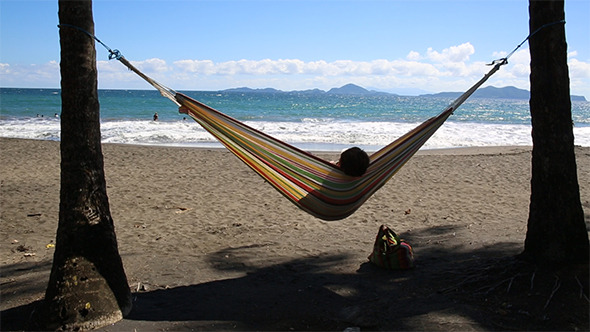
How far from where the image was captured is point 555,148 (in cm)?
256

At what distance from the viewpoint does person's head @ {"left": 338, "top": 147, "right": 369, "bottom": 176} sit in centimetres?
314

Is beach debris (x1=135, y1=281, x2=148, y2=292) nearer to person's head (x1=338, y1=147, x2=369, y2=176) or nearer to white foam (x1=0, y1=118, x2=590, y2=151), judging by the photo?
person's head (x1=338, y1=147, x2=369, y2=176)

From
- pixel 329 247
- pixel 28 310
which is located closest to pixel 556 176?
pixel 329 247

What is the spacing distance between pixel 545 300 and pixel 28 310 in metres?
2.66

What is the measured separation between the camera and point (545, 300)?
239 centimetres

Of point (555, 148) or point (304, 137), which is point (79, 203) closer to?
point (555, 148)

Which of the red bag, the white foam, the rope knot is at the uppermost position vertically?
the rope knot

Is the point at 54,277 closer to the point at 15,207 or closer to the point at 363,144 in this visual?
the point at 15,207

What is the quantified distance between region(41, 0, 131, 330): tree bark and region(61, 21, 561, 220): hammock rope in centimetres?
67

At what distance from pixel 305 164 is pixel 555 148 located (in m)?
1.48

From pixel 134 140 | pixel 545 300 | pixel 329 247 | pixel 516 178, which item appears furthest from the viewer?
pixel 134 140

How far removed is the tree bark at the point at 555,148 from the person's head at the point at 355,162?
3.32 feet

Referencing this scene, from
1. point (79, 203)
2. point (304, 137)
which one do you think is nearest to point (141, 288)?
point (79, 203)

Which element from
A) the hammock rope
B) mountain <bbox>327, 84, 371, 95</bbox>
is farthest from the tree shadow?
mountain <bbox>327, 84, 371, 95</bbox>
